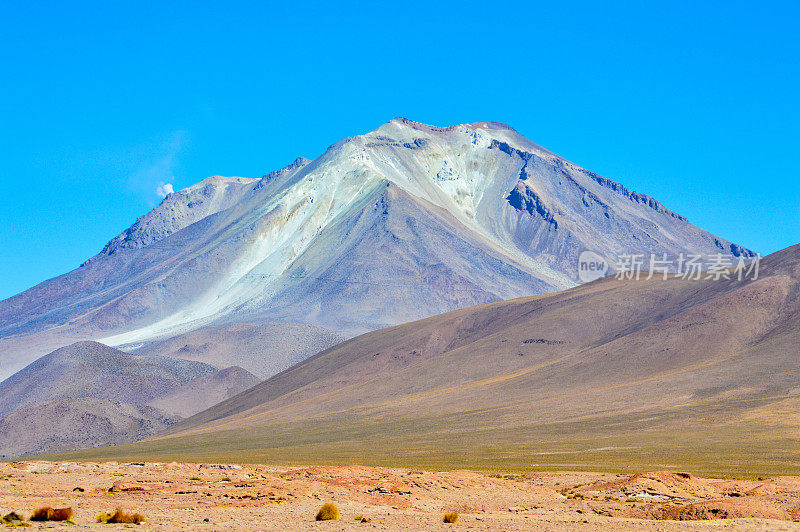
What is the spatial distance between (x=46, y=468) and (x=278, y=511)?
17.0m

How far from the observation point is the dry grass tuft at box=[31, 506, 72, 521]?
19750mm

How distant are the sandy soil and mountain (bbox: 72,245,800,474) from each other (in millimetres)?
15880

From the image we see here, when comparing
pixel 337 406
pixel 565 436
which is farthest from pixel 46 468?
pixel 337 406

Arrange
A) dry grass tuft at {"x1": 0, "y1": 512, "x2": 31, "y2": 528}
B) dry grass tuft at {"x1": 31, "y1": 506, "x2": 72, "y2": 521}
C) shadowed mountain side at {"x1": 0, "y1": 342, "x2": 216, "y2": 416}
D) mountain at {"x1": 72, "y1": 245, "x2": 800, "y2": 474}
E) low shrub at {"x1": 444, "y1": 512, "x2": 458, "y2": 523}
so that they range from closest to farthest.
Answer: dry grass tuft at {"x1": 0, "y1": 512, "x2": 31, "y2": 528}, dry grass tuft at {"x1": 31, "y1": 506, "x2": 72, "y2": 521}, low shrub at {"x1": 444, "y1": 512, "x2": 458, "y2": 523}, mountain at {"x1": 72, "y1": 245, "x2": 800, "y2": 474}, shadowed mountain side at {"x1": 0, "y1": 342, "x2": 216, "y2": 416}

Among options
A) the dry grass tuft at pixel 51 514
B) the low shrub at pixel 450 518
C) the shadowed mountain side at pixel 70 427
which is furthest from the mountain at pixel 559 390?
the dry grass tuft at pixel 51 514

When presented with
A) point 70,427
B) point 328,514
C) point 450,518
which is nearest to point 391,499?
point 328,514

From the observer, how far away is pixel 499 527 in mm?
21938

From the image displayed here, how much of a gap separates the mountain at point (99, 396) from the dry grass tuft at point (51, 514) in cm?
8011

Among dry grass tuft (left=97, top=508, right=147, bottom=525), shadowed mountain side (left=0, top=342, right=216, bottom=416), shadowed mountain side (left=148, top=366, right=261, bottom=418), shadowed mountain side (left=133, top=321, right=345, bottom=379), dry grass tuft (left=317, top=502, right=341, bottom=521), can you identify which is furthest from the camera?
shadowed mountain side (left=133, top=321, right=345, bottom=379)

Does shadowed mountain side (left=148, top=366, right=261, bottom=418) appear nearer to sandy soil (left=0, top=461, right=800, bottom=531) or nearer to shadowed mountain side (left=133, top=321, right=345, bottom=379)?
shadowed mountain side (left=133, top=321, right=345, bottom=379)

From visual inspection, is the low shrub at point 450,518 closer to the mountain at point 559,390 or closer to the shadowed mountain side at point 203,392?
the mountain at point 559,390

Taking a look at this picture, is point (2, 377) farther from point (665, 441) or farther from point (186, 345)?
point (665, 441)

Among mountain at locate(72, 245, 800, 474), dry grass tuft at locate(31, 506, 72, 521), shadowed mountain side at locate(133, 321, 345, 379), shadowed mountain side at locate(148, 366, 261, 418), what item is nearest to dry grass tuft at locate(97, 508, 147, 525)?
dry grass tuft at locate(31, 506, 72, 521)

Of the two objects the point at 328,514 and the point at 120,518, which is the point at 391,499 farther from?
the point at 120,518
